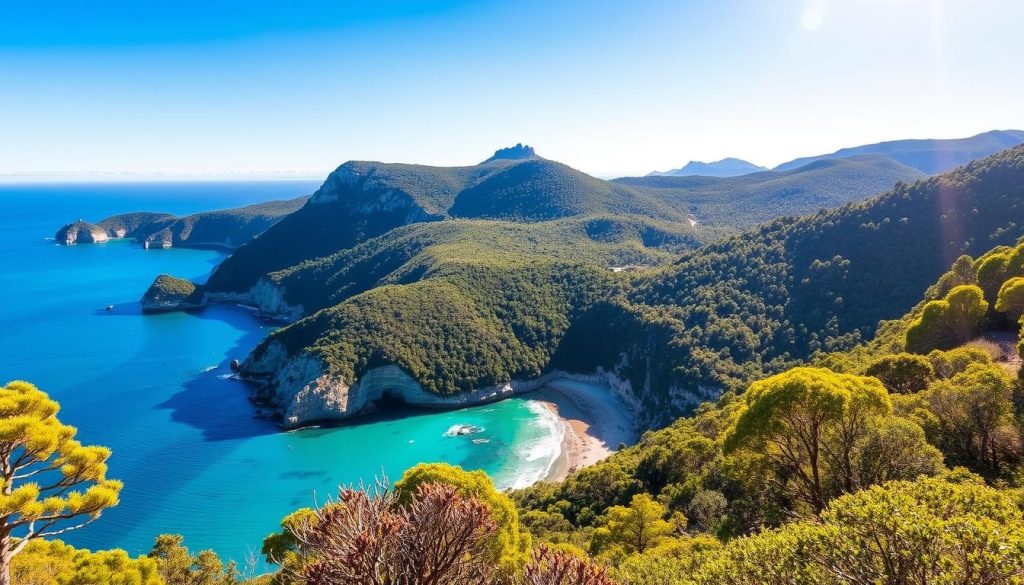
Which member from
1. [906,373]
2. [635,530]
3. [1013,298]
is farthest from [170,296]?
[1013,298]

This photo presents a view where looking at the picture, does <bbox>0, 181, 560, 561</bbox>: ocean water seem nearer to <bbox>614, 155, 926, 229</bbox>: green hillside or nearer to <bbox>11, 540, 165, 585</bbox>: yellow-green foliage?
<bbox>11, 540, 165, 585</bbox>: yellow-green foliage

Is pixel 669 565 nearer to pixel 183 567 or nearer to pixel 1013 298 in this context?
pixel 183 567

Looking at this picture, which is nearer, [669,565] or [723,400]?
[669,565]

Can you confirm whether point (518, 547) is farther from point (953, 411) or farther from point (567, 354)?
point (567, 354)

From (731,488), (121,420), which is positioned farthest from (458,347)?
(731,488)

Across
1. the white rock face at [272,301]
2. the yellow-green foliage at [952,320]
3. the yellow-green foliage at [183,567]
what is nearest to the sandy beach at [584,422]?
the yellow-green foliage at [952,320]

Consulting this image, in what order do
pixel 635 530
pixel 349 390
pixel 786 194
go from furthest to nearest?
pixel 786 194 < pixel 349 390 < pixel 635 530

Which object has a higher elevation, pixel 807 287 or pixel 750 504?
pixel 807 287
